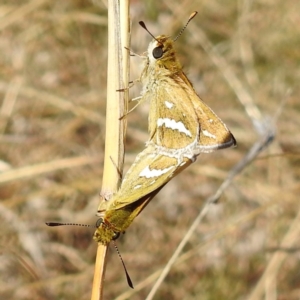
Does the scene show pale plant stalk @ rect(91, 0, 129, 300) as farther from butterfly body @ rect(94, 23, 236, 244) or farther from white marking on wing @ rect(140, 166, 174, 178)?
white marking on wing @ rect(140, 166, 174, 178)

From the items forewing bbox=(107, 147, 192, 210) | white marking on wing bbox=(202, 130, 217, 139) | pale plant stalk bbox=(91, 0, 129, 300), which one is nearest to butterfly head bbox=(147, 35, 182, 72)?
white marking on wing bbox=(202, 130, 217, 139)

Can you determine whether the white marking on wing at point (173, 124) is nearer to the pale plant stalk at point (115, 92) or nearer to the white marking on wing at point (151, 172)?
the white marking on wing at point (151, 172)

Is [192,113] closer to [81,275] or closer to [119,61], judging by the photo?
[119,61]

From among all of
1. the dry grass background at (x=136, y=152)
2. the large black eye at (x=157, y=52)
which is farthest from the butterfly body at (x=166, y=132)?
the dry grass background at (x=136, y=152)

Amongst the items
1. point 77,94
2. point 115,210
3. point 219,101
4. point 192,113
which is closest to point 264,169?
point 219,101

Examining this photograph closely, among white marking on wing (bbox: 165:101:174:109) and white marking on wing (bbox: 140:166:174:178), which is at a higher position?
white marking on wing (bbox: 165:101:174:109)

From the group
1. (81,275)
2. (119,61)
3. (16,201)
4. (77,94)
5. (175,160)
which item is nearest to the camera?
(119,61)
